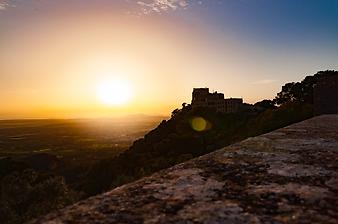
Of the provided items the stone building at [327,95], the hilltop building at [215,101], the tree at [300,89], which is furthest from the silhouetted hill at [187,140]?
the stone building at [327,95]

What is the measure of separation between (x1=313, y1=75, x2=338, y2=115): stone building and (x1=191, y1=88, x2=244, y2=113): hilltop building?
9468cm

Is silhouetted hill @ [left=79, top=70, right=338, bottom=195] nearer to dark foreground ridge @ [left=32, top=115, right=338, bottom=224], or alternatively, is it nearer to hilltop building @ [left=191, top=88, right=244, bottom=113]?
hilltop building @ [left=191, top=88, right=244, bottom=113]

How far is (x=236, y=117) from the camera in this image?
87688 mm

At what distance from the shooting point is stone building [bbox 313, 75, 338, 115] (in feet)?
39.5

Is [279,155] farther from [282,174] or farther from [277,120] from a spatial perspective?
[277,120]

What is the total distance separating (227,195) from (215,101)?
4359 inches

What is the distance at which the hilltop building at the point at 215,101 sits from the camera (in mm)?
108500

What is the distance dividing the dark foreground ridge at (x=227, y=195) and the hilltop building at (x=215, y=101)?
10562 cm

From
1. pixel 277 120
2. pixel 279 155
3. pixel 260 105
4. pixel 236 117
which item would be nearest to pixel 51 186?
pixel 277 120

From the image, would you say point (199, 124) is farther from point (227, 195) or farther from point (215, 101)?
point (227, 195)

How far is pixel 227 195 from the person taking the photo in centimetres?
188

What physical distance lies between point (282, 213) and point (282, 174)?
29.4 inches

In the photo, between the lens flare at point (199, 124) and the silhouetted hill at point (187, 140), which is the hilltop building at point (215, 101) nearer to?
the silhouetted hill at point (187, 140)

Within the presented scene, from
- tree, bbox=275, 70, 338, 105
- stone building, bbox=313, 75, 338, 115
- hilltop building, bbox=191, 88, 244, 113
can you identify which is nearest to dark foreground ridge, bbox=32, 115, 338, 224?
stone building, bbox=313, 75, 338, 115
